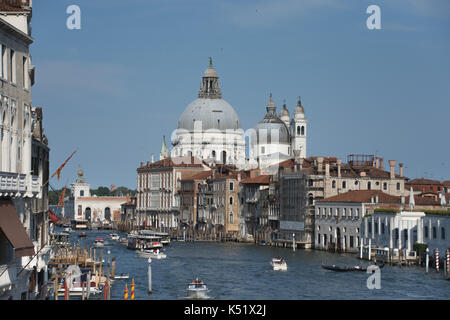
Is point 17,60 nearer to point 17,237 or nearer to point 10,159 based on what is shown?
point 10,159

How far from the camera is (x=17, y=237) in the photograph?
20.3 meters

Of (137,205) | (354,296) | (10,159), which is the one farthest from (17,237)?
(137,205)

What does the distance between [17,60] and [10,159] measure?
2184mm

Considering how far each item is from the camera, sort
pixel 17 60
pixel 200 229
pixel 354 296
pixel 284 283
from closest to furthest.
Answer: pixel 17 60, pixel 354 296, pixel 284 283, pixel 200 229

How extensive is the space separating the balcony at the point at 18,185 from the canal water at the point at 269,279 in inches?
741

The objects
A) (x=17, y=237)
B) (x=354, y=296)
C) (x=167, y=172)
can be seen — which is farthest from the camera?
(x=167, y=172)

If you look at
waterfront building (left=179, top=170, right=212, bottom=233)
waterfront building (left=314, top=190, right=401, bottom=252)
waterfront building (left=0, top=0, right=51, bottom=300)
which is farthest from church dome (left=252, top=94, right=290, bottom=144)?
waterfront building (left=0, top=0, right=51, bottom=300)

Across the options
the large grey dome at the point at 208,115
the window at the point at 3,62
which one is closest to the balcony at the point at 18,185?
the window at the point at 3,62

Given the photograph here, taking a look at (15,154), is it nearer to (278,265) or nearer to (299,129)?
(278,265)

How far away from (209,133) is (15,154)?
415 ft

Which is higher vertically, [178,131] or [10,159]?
[178,131]

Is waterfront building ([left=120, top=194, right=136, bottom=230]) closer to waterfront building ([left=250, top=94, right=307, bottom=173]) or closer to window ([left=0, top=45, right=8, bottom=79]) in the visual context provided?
waterfront building ([left=250, top=94, right=307, bottom=173])

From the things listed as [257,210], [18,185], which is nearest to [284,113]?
[257,210]

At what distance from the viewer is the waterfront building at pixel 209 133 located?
147375 millimetres
